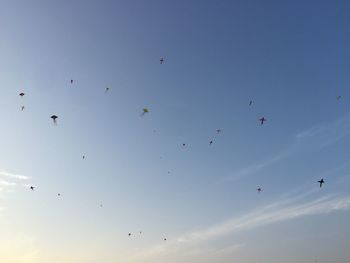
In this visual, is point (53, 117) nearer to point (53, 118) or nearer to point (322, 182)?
point (53, 118)

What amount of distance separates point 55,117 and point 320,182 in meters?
79.1

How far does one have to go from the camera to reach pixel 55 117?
61.5 metres

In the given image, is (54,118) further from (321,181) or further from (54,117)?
(321,181)

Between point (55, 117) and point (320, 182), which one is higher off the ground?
point (55, 117)

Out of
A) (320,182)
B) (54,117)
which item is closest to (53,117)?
(54,117)

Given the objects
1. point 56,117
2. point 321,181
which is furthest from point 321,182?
point 56,117

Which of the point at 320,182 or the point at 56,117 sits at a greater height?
the point at 56,117

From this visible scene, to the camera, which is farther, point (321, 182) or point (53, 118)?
point (321, 182)

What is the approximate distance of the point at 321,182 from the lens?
214 ft

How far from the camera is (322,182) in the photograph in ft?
215

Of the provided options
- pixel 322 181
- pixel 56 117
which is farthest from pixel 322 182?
pixel 56 117

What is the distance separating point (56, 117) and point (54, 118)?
0.58 m

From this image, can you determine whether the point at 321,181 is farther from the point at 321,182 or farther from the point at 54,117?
the point at 54,117

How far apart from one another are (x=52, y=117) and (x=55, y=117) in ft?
3.02
